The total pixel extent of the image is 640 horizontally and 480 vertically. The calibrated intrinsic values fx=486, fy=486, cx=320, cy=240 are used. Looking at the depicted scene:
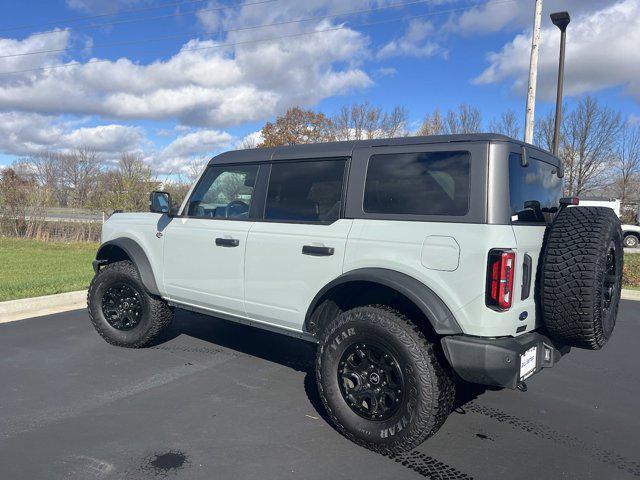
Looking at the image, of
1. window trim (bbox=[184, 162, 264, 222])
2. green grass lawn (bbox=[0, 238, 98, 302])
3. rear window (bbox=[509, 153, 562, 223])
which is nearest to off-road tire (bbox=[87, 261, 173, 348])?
window trim (bbox=[184, 162, 264, 222])

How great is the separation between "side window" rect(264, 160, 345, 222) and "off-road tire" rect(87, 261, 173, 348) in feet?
5.70

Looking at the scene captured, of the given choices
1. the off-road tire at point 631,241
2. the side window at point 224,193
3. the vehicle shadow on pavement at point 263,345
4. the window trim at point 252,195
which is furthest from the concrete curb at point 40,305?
the off-road tire at point 631,241

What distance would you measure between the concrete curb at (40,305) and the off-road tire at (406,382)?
4.88 meters

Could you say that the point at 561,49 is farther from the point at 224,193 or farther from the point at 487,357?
the point at 487,357

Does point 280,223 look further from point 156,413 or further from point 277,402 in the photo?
point 156,413

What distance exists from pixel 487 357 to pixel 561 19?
10.9 meters

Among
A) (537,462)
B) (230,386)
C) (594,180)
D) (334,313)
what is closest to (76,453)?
(230,386)

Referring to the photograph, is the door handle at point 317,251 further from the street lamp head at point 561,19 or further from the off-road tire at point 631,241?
the off-road tire at point 631,241

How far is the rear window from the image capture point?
9.93 ft

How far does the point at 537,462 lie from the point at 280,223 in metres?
2.36

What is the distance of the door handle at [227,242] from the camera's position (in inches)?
158

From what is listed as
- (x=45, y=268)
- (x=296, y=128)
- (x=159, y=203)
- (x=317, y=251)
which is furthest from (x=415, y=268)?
(x=296, y=128)

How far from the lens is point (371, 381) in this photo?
3.15 metres

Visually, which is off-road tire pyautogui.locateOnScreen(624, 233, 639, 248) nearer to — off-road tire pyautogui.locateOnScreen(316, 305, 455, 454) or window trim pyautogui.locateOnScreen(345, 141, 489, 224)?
window trim pyautogui.locateOnScreen(345, 141, 489, 224)
